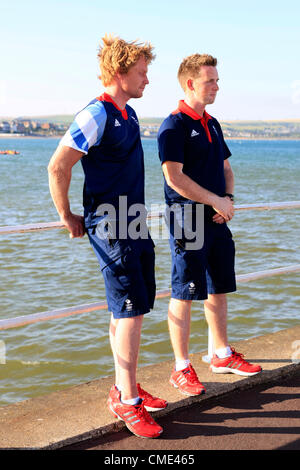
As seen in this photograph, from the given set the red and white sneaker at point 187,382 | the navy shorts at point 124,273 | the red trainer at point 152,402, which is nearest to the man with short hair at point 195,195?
the red and white sneaker at point 187,382

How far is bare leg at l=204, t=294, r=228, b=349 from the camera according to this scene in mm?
3490

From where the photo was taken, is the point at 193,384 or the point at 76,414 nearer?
the point at 76,414

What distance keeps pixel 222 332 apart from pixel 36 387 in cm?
332

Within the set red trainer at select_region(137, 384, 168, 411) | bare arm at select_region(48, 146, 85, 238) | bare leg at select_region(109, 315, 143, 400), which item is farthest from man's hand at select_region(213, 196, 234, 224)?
red trainer at select_region(137, 384, 168, 411)

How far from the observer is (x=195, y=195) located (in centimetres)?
317

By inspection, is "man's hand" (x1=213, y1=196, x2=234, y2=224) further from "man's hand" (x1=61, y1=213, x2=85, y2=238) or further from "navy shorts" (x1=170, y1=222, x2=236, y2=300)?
"man's hand" (x1=61, y1=213, x2=85, y2=238)

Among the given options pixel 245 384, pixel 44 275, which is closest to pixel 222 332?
pixel 245 384

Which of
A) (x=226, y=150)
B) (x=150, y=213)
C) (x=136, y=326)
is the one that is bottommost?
(x=136, y=326)

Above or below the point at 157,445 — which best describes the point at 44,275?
below

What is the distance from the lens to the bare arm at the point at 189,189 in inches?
123

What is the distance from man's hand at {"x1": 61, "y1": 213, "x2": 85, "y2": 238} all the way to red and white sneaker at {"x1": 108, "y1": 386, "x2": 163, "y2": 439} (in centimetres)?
83

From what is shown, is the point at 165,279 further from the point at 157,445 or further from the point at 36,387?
the point at 157,445

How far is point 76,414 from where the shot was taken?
2.96 meters
